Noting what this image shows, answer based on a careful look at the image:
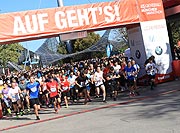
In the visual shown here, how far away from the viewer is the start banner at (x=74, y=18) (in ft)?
45.8

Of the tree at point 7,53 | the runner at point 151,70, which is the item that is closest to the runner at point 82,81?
the runner at point 151,70

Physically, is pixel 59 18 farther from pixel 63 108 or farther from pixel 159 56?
pixel 159 56

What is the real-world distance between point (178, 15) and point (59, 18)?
707 cm

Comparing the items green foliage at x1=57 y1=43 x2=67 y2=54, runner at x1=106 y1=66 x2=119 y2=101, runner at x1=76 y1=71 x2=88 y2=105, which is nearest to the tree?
runner at x1=76 y1=71 x2=88 y2=105

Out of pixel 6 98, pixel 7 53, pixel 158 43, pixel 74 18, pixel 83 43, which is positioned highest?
pixel 83 43

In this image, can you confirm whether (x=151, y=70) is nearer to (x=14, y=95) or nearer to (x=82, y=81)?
(x=82, y=81)

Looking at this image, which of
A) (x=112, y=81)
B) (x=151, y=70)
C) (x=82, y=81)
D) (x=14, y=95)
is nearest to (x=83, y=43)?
(x=151, y=70)

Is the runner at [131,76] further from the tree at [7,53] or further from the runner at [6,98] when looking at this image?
the tree at [7,53]

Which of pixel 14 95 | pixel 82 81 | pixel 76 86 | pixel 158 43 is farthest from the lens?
pixel 158 43

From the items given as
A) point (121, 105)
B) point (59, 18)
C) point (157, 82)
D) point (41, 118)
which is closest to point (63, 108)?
point (41, 118)

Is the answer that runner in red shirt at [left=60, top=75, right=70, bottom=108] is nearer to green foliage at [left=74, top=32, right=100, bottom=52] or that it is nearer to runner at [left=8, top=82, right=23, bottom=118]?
runner at [left=8, top=82, right=23, bottom=118]

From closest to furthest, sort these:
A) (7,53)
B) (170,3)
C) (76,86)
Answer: (76,86) → (170,3) → (7,53)

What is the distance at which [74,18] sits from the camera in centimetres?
1496

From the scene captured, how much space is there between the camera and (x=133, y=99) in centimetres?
1316
